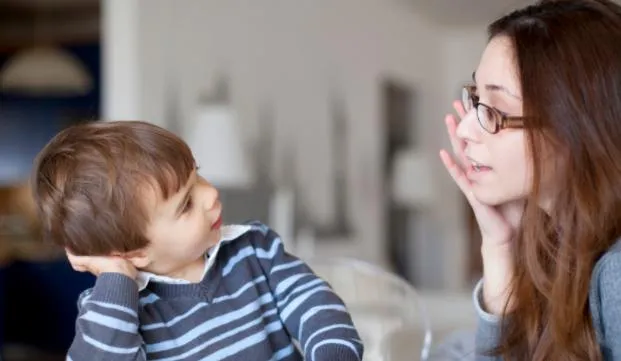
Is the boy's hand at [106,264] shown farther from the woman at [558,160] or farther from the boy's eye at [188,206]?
the woman at [558,160]

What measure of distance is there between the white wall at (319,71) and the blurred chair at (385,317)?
38.3 inches

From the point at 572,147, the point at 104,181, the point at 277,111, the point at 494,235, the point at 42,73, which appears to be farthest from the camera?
the point at 42,73

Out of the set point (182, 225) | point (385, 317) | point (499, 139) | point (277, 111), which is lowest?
point (385, 317)

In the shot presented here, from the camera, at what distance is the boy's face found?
1.03 metres

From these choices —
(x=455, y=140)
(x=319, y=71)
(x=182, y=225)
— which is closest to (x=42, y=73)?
(x=319, y=71)

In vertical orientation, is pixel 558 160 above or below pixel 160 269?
above

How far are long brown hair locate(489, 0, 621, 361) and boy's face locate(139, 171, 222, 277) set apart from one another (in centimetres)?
44

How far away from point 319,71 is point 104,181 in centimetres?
345

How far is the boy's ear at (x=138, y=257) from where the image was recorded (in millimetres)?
1042

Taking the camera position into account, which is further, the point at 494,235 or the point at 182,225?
the point at 494,235

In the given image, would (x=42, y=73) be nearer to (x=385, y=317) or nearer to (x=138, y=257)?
(x=385, y=317)

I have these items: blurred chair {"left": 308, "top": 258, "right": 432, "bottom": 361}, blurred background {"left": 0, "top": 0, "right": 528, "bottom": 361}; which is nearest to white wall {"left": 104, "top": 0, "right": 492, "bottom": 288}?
blurred background {"left": 0, "top": 0, "right": 528, "bottom": 361}

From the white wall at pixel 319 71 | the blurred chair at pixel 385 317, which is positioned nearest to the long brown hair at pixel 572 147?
the blurred chair at pixel 385 317

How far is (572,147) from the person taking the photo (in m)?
1.15
